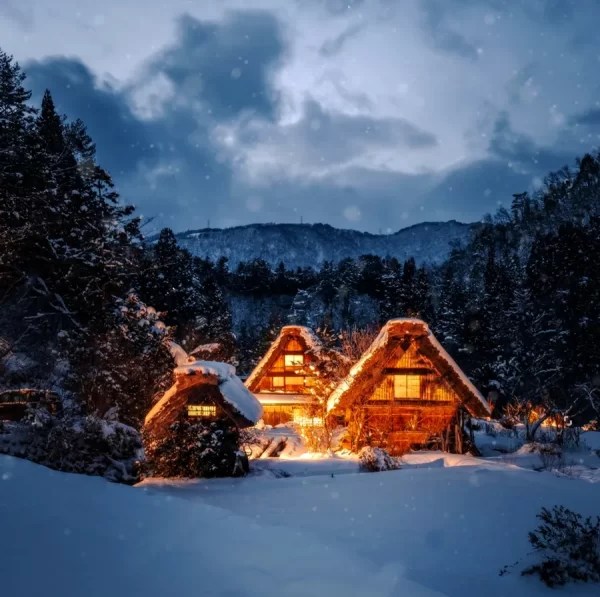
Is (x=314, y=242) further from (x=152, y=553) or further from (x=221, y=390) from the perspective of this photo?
(x=152, y=553)

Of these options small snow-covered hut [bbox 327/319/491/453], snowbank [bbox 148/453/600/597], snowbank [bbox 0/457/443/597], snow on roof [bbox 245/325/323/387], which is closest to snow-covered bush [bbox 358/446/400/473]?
snowbank [bbox 148/453/600/597]

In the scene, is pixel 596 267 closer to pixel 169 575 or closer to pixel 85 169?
pixel 85 169

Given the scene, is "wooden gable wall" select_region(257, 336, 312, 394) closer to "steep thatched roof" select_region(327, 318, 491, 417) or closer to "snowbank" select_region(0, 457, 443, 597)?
"steep thatched roof" select_region(327, 318, 491, 417)

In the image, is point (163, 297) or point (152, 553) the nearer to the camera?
point (152, 553)

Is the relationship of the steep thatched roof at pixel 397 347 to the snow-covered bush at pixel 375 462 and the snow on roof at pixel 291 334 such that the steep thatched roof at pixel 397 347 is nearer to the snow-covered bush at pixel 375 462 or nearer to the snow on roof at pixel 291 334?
the snow-covered bush at pixel 375 462

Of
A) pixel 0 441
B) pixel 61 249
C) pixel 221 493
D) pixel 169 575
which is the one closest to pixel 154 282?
pixel 61 249

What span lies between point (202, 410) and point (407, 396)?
8007 millimetres

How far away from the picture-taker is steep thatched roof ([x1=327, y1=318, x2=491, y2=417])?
16.1 m

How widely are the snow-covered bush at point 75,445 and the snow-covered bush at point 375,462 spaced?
6255mm

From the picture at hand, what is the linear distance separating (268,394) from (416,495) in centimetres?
1885

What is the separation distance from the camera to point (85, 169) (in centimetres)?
2369

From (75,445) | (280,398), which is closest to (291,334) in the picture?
(280,398)

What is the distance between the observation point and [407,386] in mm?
17000

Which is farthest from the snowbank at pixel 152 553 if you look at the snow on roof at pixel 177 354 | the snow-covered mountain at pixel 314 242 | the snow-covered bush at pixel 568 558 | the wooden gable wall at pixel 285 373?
the snow-covered mountain at pixel 314 242
